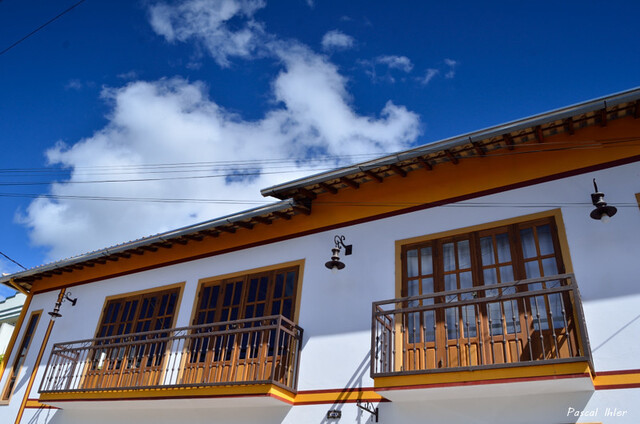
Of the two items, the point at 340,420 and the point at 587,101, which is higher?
the point at 587,101

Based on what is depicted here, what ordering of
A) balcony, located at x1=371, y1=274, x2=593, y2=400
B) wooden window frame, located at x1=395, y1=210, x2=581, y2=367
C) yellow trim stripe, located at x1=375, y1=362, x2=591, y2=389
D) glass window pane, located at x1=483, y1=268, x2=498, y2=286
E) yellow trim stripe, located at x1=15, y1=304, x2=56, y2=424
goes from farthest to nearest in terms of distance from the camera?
yellow trim stripe, located at x1=15, y1=304, x2=56, y2=424, glass window pane, located at x1=483, y1=268, x2=498, y2=286, wooden window frame, located at x1=395, y1=210, x2=581, y2=367, balcony, located at x1=371, y1=274, x2=593, y2=400, yellow trim stripe, located at x1=375, y1=362, x2=591, y2=389

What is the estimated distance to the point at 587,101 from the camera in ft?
24.4

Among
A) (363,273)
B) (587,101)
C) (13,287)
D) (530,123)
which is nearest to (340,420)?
(363,273)

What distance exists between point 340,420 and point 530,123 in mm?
4995

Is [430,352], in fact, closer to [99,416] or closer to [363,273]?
[363,273]

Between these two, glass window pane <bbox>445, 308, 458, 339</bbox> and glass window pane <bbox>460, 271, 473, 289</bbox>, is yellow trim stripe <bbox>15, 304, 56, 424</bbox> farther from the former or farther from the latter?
glass window pane <bbox>460, 271, 473, 289</bbox>

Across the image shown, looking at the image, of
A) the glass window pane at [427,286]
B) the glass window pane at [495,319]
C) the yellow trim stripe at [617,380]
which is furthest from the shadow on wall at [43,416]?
the yellow trim stripe at [617,380]

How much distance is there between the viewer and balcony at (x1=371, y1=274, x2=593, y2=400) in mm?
6582

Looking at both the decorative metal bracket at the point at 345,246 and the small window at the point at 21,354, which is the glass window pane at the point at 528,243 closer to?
the decorative metal bracket at the point at 345,246

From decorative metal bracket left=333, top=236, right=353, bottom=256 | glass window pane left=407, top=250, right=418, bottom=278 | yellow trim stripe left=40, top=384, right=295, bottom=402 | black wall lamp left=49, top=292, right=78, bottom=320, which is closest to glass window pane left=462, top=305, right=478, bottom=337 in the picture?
glass window pane left=407, top=250, right=418, bottom=278

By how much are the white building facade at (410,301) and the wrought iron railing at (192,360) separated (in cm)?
4

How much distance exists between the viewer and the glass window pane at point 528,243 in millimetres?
7926

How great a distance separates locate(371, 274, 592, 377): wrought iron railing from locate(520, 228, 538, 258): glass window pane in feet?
1.63

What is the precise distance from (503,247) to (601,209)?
155 centimetres
